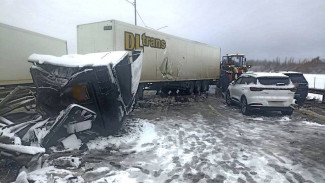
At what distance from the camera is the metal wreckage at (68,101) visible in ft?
18.6

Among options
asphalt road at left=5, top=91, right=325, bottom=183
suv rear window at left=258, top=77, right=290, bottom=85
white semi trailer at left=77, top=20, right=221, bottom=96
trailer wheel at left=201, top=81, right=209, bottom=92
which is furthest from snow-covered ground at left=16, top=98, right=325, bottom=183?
trailer wheel at left=201, top=81, right=209, bottom=92

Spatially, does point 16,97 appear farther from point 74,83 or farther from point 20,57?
point 20,57

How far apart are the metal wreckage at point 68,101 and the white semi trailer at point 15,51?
415 centimetres

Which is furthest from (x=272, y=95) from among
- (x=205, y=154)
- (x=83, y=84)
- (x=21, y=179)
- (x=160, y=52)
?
(x=21, y=179)

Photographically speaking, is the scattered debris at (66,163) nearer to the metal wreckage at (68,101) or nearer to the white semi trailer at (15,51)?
the metal wreckage at (68,101)

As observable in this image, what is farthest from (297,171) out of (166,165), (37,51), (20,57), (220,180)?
(37,51)

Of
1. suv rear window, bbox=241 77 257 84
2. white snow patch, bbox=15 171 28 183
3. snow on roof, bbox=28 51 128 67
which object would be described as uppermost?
snow on roof, bbox=28 51 128 67

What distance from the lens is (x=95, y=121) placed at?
6.49m

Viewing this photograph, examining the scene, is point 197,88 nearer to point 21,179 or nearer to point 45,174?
point 45,174

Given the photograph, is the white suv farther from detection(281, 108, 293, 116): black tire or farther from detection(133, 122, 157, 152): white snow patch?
detection(133, 122, 157, 152): white snow patch

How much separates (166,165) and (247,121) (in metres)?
5.34

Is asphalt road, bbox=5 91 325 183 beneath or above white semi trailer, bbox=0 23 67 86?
beneath

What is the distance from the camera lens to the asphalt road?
461cm

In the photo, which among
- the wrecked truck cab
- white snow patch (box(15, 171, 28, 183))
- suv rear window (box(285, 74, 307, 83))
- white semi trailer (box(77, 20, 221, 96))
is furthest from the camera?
suv rear window (box(285, 74, 307, 83))
